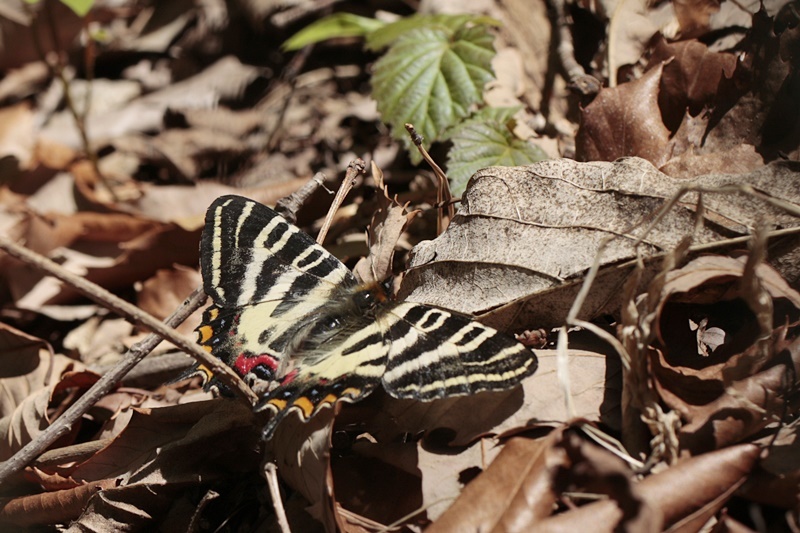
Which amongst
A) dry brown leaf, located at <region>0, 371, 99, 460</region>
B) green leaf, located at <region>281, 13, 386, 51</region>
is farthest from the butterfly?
green leaf, located at <region>281, 13, 386, 51</region>

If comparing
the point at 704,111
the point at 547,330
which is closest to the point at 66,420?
the point at 547,330

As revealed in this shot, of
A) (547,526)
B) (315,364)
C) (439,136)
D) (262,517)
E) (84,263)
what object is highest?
(439,136)

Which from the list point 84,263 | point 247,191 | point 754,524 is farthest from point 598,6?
point 84,263

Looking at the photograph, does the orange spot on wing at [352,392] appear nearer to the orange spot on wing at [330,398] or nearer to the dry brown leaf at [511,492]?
the orange spot on wing at [330,398]

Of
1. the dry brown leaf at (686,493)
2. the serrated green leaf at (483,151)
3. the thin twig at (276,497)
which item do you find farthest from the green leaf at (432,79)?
the dry brown leaf at (686,493)

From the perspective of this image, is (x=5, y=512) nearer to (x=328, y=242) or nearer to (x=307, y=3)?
(x=328, y=242)

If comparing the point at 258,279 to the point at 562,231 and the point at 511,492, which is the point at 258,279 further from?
the point at 511,492
